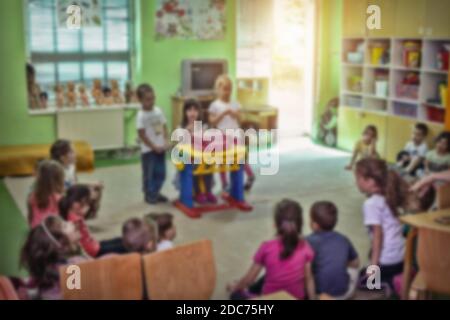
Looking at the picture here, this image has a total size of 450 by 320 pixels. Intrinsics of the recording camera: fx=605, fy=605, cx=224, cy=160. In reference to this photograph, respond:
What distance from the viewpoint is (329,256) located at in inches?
97.9

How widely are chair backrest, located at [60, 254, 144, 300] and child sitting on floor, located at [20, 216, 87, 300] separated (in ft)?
0.94

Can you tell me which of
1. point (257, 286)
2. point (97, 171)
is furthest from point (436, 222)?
point (97, 171)

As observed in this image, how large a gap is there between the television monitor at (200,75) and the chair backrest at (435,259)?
154 inches

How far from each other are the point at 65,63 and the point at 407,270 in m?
4.13

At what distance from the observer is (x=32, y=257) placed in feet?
7.52

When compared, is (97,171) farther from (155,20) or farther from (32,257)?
(32,257)

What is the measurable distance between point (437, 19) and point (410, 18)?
0.29 metres

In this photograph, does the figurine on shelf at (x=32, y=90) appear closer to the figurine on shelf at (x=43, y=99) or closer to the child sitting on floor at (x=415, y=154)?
the figurine on shelf at (x=43, y=99)

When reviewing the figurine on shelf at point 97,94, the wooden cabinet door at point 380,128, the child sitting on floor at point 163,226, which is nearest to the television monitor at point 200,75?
the figurine on shelf at point 97,94

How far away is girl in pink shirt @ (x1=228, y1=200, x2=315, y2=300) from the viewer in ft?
7.97

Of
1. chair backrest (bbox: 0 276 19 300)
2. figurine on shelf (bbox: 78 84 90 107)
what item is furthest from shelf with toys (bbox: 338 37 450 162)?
chair backrest (bbox: 0 276 19 300)

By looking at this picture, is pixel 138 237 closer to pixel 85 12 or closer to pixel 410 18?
pixel 85 12

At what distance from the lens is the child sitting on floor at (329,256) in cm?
248

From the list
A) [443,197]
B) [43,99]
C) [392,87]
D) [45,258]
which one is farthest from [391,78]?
[45,258]
